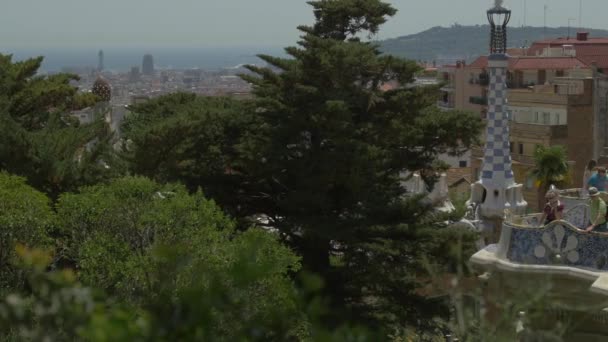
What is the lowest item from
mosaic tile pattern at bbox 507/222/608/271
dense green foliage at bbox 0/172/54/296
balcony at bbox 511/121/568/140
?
balcony at bbox 511/121/568/140

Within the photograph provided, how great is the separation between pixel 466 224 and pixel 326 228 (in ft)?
12.0

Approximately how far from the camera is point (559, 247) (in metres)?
9.82

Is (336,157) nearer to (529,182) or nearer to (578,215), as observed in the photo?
(578,215)

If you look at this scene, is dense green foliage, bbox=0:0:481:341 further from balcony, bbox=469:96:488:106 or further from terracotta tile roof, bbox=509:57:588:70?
balcony, bbox=469:96:488:106

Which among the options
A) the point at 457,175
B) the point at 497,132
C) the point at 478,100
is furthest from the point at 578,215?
the point at 478,100

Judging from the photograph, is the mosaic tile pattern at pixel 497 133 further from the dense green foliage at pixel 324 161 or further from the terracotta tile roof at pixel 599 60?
the terracotta tile roof at pixel 599 60

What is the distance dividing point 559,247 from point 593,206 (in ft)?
2.33

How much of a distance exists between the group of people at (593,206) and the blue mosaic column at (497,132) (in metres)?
9.48

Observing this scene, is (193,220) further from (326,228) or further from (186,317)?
(186,317)

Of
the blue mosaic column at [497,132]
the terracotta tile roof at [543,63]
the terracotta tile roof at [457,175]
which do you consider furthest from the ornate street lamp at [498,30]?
the terracotta tile roof at [543,63]

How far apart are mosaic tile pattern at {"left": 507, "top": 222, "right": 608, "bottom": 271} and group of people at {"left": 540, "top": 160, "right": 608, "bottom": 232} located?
0.81 ft

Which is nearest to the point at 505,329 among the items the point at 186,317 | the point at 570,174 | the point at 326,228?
the point at 186,317

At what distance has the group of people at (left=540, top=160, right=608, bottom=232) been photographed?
1020 cm

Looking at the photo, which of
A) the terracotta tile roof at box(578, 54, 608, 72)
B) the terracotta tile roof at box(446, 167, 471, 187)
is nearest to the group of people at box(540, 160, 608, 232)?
the terracotta tile roof at box(446, 167, 471, 187)
